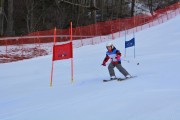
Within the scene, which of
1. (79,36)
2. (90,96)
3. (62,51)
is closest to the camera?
(90,96)

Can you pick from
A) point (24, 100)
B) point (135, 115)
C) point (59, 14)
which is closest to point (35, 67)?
point (24, 100)

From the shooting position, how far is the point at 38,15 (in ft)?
174

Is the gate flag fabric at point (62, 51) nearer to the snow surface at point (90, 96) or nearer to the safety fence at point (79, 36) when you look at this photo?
the snow surface at point (90, 96)

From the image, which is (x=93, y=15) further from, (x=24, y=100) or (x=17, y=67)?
(x=24, y=100)

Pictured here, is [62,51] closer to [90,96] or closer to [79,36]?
[90,96]

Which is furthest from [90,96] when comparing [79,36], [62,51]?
[79,36]

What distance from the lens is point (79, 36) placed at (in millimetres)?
40188

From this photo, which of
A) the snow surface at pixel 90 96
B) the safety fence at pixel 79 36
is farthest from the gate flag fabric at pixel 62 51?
the safety fence at pixel 79 36

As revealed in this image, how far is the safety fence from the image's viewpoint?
34.3m

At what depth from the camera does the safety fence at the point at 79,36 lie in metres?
34.3

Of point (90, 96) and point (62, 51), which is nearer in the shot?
point (90, 96)

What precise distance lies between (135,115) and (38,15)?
4597 cm

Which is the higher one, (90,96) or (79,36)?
(79,36)

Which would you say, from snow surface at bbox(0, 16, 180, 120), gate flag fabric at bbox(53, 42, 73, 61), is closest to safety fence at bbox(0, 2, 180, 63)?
snow surface at bbox(0, 16, 180, 120)
